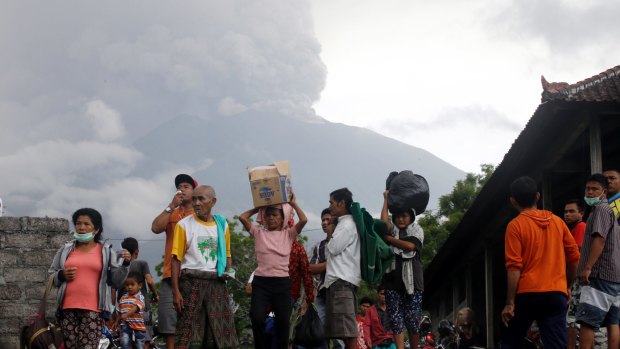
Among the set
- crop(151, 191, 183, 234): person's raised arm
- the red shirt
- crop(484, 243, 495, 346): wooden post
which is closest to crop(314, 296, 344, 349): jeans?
the red shirt

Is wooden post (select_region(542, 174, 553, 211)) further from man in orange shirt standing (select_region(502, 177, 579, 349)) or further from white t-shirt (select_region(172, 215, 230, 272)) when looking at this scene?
white t-shirt (select_region(172, 215, 230, 272))

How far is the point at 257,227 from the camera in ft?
28.1

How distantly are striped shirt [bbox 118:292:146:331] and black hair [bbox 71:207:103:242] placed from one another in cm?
222

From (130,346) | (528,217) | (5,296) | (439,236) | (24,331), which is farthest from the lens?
(439,236)

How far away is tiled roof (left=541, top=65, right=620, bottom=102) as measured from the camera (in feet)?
32.9

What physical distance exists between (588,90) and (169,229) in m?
5.13

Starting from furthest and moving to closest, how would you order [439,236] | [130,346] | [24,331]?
[439,236]
[130,346]
[24,331]

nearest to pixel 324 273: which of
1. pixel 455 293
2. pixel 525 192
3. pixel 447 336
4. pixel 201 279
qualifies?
pixel 201 279

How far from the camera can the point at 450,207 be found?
45719 millimetres

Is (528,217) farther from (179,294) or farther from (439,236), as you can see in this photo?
(439,236)

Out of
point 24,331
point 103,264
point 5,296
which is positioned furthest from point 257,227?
point 5,296

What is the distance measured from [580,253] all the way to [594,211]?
403 millimetres

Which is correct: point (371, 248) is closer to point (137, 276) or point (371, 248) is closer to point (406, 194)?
point (406, 194)

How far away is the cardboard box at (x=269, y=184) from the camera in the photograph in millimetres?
8172
